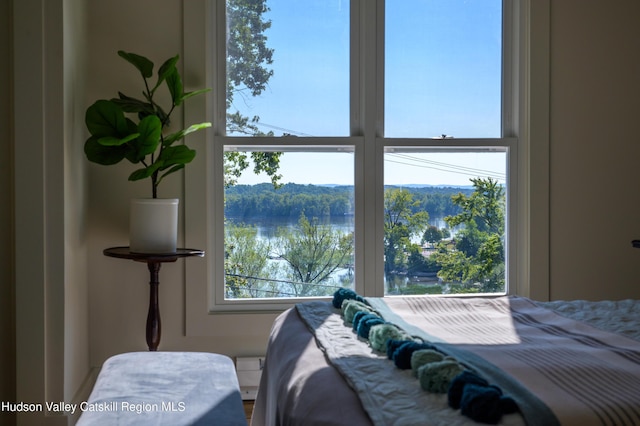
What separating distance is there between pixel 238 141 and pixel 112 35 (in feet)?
2.79

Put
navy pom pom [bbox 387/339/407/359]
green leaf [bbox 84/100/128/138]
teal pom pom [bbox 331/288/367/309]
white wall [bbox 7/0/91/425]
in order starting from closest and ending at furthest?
navy pom pom [bbox 387/339/407/359] → teal pom pom [bbox 331/288/367/309] → white wall [bbox 7/0/91/425] → green leaf [bbox 84/100/128/138]

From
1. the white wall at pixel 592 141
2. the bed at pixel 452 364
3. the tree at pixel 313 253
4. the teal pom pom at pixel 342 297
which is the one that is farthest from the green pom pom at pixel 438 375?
the white wall at pixel 592 141

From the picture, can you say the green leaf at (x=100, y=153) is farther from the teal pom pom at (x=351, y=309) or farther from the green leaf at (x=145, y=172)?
the teal pom pom at (x=351, y=309)

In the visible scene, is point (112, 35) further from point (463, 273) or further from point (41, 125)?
point (463, 273)

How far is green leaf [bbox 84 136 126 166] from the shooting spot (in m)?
3.21

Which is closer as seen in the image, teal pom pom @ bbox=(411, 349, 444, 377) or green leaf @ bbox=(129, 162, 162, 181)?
teal pom pom @ bbox=(411, 349, 444, 377)

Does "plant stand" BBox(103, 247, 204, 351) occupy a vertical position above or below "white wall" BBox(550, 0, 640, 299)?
below

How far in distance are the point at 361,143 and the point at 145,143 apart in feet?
4.00

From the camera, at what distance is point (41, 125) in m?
3.02

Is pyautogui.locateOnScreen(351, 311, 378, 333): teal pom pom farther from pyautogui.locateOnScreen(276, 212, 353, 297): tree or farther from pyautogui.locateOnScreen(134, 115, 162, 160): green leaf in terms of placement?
pyautogui.locateOnScreen(276, 212, 353, 297): tree

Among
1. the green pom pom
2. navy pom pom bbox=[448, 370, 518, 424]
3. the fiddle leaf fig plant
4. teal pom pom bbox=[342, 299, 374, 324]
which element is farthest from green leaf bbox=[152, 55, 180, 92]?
navy pom pom bbox=[448, 370, 518, 424]

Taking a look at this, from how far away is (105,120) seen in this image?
126 inches

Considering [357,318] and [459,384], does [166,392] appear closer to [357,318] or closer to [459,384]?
[357,318]

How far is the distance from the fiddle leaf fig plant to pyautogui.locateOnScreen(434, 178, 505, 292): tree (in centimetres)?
154
